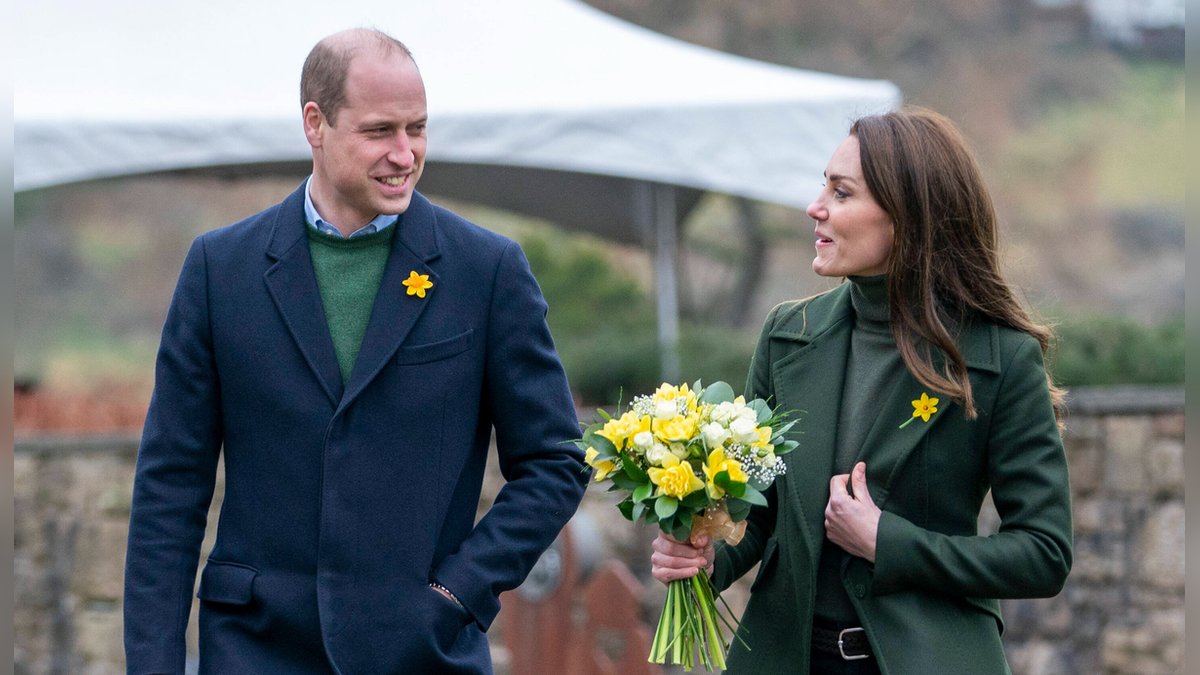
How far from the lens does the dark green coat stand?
3389 millimetres

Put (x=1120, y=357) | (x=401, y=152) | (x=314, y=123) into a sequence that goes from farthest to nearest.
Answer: (x=1120, y=357) → (x=314, y=123) → (x=401, y=152)

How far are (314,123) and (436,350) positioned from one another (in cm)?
55

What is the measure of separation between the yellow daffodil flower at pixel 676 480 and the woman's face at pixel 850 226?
503 mm

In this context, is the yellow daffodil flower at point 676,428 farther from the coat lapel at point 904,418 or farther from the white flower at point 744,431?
the coat lapel at point 904,418

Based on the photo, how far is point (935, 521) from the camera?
350 cm

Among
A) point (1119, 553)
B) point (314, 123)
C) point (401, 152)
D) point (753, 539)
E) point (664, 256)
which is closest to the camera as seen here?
point (401, 152)

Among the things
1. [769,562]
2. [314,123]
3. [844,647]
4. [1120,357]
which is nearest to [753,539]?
[769,562]

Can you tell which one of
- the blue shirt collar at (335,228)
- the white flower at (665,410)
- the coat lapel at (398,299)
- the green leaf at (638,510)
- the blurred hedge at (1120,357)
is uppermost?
the blue shirt collar at (335,228)

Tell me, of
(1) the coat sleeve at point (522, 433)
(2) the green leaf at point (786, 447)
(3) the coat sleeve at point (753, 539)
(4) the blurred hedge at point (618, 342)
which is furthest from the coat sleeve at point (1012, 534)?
(4) the blurred hedge at point (618, 342)

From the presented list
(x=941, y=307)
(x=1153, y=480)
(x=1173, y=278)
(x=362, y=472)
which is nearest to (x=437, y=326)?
(x=362, y=472)

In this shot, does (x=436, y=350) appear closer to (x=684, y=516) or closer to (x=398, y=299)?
(x=398, y=299)

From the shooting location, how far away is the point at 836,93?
9344 mm

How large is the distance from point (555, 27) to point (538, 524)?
689cm

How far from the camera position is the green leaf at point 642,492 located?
11.5 feet
